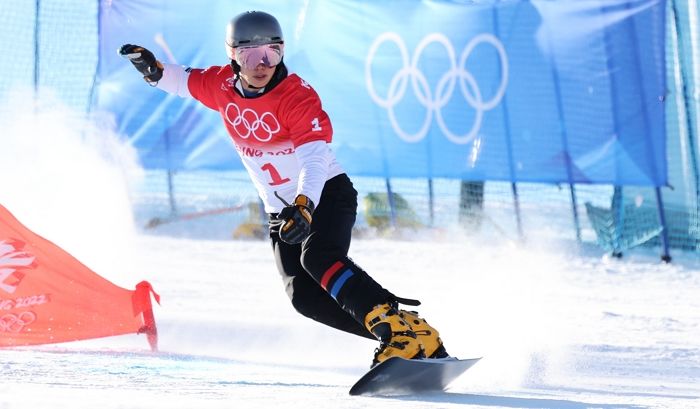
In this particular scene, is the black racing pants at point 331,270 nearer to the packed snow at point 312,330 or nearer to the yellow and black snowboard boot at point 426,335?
the yellow and black snowboard boot at point 426,335

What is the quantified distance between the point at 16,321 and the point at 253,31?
1.90 m

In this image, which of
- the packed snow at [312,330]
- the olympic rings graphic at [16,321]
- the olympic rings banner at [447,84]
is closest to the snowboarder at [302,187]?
the packed snow at [312,330]

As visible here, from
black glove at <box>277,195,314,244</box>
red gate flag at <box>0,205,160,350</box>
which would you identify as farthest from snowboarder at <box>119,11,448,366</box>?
red gate flag at <box>0,205,160,350</box>

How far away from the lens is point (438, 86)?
11359 millimetres

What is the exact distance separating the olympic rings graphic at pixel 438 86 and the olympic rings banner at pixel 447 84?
0.04 ft

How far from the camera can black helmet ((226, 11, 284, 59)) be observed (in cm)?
463

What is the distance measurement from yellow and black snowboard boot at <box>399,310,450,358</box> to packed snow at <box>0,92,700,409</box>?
166mm

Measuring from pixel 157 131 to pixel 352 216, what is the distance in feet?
25.1

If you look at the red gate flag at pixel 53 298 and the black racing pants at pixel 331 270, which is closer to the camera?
the black racing pants at pixel 331 270

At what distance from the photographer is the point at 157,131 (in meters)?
12.2

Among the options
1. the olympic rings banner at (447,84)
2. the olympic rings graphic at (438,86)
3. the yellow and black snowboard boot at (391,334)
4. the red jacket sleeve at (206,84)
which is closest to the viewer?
the yellow and black snowboard boot at (391,334)

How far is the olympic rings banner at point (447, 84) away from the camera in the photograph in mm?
10773

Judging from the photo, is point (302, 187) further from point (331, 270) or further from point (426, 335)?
point (426, 335)

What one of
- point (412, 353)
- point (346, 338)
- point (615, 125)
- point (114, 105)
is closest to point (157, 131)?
point (114, 105)
